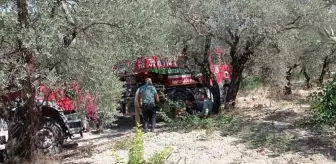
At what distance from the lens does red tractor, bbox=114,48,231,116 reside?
1433 centimetres

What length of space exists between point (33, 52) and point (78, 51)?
4.59 ft

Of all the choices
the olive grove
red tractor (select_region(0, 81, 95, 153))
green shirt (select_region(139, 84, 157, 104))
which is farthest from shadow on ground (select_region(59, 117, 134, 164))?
green shirt (select_region(139, 84, 157, 104))

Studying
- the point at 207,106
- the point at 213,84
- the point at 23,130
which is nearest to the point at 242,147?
the point at 23,130

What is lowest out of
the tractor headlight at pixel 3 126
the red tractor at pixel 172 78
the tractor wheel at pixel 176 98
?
the tractor headlight at pixel 3 126

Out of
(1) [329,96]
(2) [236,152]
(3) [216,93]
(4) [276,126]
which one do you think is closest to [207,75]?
(3) [216,93]

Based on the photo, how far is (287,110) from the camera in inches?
516

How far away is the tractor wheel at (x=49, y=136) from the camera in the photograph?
944cm

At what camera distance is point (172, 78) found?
1494cm

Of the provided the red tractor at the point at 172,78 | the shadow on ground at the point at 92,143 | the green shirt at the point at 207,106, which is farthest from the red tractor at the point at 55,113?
the green shirt at the point at 207,106

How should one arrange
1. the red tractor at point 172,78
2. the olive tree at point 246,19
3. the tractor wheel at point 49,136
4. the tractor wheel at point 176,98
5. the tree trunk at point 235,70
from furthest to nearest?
the tractor wheel at point 176,98 → the red tractor at point 172,78 → the tree trunk at point 235,70 → the olive tree at point 246,19 → the tractor wheel at point 49,136

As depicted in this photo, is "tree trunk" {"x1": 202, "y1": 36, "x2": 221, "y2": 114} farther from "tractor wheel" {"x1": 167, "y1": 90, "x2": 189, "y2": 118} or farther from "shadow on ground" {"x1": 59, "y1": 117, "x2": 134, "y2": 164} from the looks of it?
"shadow on ground" {"x1": 59, "y1": 117, "x2": 134, "y2": 164}

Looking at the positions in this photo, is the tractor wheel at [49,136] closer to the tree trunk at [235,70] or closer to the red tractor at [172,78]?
the red tractor at [172,78]

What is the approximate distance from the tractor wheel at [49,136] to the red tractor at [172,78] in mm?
4205

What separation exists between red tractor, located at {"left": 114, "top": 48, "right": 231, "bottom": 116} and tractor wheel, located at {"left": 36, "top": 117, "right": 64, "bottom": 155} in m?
4.20
